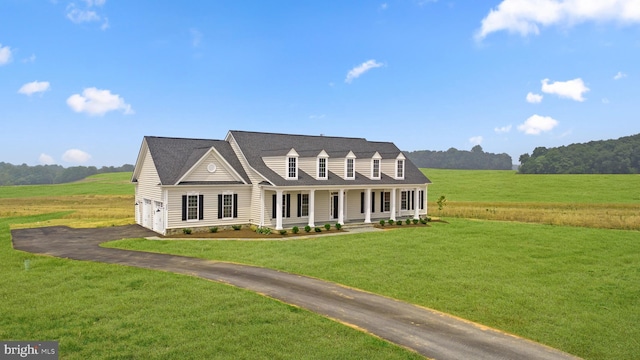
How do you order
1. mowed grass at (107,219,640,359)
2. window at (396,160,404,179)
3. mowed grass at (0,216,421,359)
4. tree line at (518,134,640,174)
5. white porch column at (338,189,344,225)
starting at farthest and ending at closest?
tree line at (518,134,640,174)
window at (396,160,404,179)
white porch column at (338,189,344,225)
mowed grass at (107,219,640,359)
mowed grass at (0,216,421,359)

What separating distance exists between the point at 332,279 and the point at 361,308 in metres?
3.69

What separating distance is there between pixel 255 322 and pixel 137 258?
37.8 feet

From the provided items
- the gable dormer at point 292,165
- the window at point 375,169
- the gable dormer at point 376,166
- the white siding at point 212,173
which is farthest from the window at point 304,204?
→ the window at point 375,169

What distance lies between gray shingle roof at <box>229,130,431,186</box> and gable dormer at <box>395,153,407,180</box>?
0.43m

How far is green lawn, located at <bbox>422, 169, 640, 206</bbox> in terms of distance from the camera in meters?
59.6

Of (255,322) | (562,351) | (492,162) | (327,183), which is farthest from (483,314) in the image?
(492,162)

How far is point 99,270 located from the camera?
17297 millimetres

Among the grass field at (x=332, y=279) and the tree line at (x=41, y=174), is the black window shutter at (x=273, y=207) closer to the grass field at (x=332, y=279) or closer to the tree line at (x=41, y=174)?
the grass field at (x=332, y=279)

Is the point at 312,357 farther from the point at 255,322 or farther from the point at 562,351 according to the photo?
the point at 562,351

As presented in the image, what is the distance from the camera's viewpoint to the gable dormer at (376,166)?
121ft

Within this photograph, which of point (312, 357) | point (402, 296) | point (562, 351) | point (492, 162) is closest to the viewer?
point (312, 357)

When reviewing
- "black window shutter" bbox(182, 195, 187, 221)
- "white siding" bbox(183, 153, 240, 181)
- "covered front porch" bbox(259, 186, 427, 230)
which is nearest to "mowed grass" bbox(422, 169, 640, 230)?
"covered front porch" bbox(259, 186, 427, 230)

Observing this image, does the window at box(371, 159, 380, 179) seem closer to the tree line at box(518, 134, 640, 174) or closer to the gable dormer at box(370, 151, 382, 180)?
the gable dormer at box(370, 151, 382, 180)

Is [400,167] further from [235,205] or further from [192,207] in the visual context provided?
[192,207]
